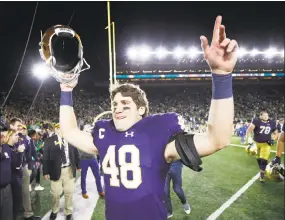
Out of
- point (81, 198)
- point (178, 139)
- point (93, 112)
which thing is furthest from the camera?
point (93, 112)

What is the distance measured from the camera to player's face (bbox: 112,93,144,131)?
2029 millimetres

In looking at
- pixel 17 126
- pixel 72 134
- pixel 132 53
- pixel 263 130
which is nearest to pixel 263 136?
pixel 263 130

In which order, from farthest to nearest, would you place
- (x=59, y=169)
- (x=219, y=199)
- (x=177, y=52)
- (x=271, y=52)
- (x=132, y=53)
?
1. (x=271, y=52)
2. (x=177, y=52)
3. (x=132, y=53)
4. (x=219, y=199)
5. (x=59, y=169)

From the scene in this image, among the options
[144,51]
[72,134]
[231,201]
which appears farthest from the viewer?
[144,51]

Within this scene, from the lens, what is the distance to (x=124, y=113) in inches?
80.4

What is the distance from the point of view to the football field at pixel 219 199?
4.82 metres

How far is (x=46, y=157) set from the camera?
5031mm

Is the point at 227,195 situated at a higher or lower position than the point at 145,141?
lower

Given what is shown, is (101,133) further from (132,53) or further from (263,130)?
(132,53)

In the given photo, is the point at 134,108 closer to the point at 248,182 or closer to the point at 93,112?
the point at 248,182

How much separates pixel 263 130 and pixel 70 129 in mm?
6496

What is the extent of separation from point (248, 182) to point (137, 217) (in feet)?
19.2

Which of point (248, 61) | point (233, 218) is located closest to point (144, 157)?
point (233, 218)

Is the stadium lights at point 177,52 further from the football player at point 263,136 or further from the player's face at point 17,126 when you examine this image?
the player's face at point 17,126
